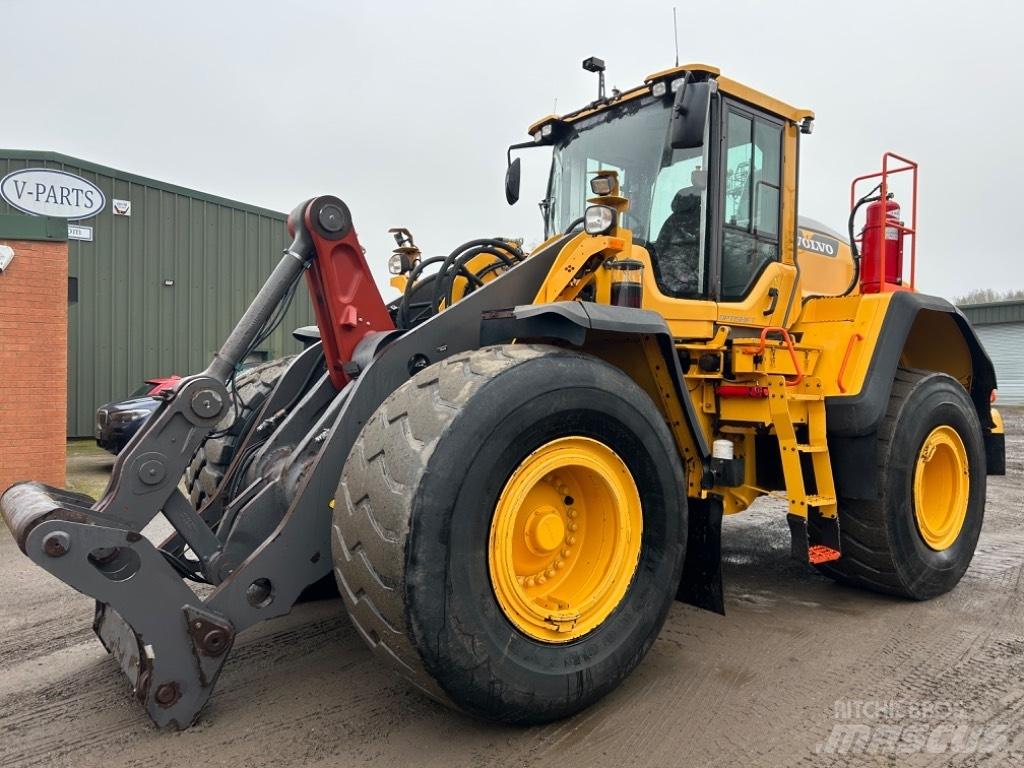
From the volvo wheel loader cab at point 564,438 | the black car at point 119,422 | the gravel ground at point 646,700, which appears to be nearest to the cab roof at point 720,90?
the volvo wheel loader cab at point 564,438

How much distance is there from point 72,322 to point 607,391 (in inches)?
467

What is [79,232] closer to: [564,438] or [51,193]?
[51,193]

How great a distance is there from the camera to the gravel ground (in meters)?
2.68

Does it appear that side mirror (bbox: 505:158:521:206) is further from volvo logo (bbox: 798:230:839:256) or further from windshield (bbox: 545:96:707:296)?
volvo logo (bbox: 798:230:839:256)

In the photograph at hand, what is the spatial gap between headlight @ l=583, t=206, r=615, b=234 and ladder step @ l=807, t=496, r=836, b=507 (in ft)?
6.31

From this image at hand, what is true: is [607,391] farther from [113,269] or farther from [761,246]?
[113,269]

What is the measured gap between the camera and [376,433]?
8.77ft

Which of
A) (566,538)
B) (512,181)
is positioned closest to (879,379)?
(566,538)

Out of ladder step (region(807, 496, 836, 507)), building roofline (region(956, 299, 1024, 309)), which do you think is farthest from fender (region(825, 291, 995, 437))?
building roofline (region(956, 299, 1024, 309))

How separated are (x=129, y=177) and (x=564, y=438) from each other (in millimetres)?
12373

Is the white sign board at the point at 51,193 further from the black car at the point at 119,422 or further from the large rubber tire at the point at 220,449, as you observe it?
the large rubber tire at the point at 220,449

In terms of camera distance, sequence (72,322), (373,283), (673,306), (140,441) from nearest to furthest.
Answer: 1. (140,441)
2. (373,283)
3. (673,306)
4. (72,322)

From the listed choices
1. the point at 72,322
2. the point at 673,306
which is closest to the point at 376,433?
the point at 673,306

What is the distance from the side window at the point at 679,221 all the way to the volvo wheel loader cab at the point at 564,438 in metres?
0.01
